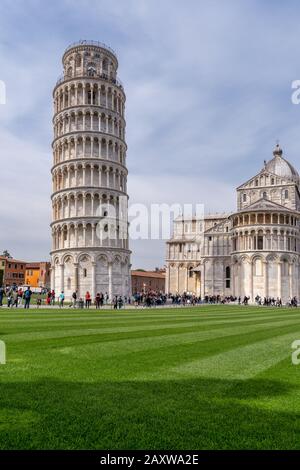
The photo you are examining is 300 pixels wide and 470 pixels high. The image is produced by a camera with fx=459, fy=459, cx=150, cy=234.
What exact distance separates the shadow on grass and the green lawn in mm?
15

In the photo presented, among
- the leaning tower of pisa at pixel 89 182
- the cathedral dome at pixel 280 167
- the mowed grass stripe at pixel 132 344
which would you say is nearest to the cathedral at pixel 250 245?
the cathedral dome at pixel 280 167

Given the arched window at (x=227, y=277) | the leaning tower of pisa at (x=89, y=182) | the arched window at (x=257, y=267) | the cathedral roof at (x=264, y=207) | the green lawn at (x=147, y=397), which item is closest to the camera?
the green lawn at (x=147, y=397)

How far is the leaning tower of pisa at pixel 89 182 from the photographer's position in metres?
72.3

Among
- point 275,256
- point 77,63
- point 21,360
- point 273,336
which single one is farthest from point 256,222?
point 21,360

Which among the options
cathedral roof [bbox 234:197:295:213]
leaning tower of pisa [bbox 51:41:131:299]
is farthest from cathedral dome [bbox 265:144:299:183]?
leaning tower of pisa [bbox 51:41:131:299]

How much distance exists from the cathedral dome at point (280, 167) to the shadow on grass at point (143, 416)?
360 ft

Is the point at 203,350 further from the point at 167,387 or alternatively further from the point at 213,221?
the point at 213,221

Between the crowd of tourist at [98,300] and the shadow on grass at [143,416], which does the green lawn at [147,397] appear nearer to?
the shadow on grass at [143,416]

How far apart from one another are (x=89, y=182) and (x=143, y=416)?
68.0 metres

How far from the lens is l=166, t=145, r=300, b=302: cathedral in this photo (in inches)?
3684

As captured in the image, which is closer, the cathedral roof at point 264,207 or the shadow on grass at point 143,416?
the shadow on grass at point 143,416

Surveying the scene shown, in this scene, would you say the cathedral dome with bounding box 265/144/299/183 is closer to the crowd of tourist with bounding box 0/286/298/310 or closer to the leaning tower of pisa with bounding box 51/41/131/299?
the crowd of tourist with bounding box 0/286/298/310

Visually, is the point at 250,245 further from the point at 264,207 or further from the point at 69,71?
the point at 69,71
